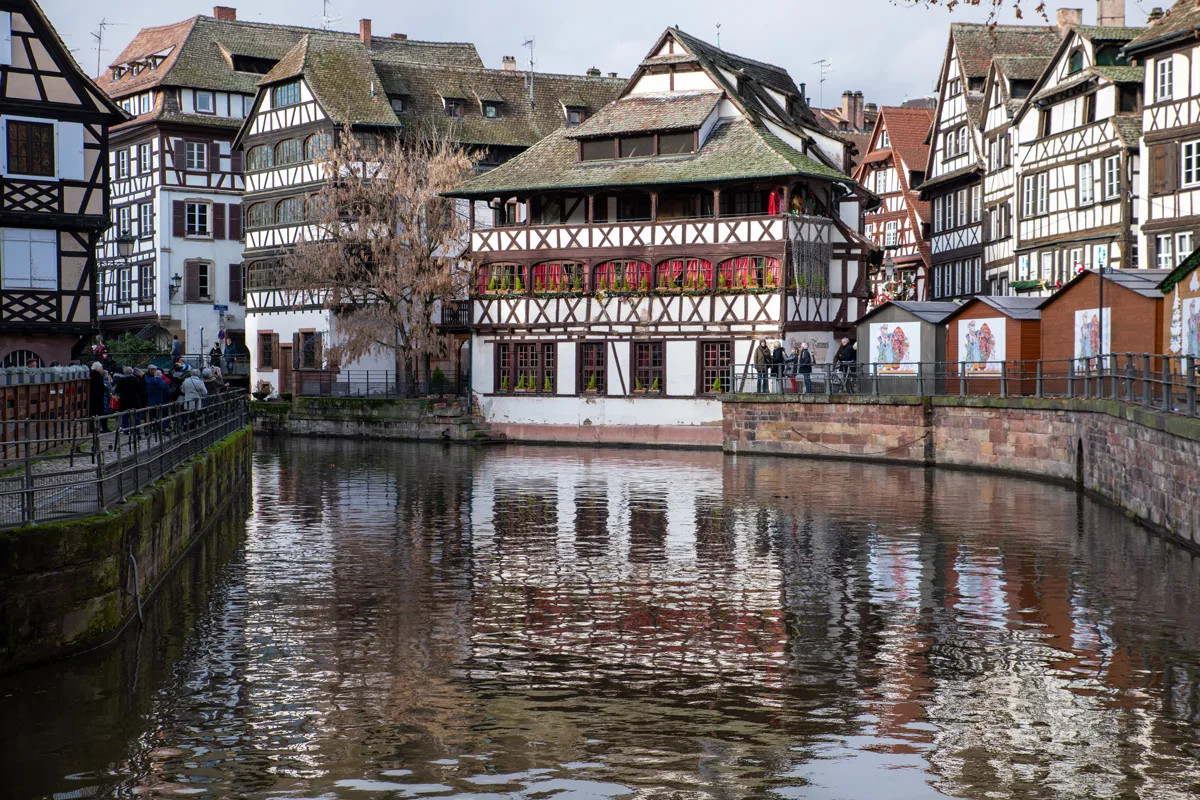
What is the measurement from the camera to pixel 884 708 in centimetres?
1228

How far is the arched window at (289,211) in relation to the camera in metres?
58.5

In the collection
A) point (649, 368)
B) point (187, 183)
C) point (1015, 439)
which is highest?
point (187, 183)

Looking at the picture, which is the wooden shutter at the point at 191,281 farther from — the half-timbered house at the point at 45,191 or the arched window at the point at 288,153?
the half-timbered house at the point at 45,191

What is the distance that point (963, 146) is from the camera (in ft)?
196

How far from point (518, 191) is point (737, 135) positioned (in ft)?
24.1

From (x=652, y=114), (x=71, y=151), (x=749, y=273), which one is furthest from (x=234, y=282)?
(x=749, y=273)

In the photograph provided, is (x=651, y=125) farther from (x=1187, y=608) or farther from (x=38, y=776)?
(x=38, y=776)

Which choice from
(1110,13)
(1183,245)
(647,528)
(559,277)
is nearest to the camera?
(647,528)

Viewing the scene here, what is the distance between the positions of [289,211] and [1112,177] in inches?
1201

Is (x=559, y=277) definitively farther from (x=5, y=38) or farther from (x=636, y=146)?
(x=5, y=38)

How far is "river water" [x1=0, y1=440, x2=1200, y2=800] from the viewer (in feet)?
34.4

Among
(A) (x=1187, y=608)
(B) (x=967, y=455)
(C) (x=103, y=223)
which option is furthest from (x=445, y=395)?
(A) (x=1187, y=608)

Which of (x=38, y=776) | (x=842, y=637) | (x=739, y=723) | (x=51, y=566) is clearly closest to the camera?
(x=38, y=776)

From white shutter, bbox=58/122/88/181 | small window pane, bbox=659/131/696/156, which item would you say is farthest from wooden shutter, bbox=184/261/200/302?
white shutter, bbox=58/122/88/181
